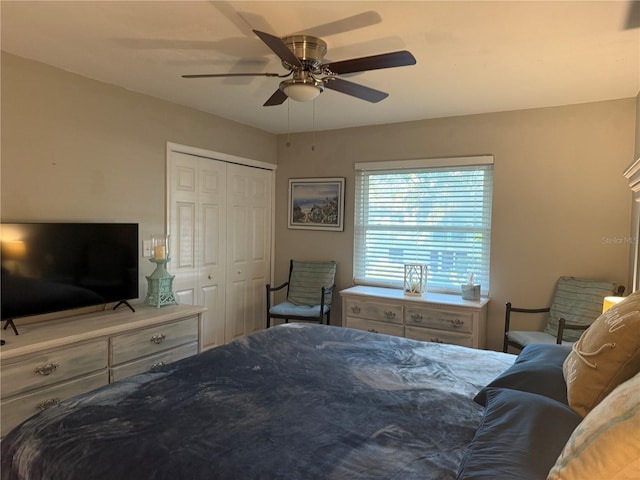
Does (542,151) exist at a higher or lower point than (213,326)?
higher

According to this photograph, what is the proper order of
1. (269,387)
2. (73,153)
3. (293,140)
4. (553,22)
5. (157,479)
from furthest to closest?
(293,140) → (73,153) → (553,22) → (269,387) → (157,479)

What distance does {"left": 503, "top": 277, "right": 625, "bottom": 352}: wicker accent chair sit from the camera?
124 inches

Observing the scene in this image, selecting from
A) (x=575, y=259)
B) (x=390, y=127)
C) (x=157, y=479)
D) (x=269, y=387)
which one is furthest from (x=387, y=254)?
(x=157, y=479)

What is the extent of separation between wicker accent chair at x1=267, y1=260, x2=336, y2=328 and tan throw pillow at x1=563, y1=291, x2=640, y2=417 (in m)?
2.88

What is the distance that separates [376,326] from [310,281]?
0.94m

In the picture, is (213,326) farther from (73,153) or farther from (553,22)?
(553,22)

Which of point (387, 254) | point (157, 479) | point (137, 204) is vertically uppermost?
point (137, 204)

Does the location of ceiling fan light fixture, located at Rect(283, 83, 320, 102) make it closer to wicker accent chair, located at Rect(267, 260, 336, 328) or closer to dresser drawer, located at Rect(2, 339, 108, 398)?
dresser drawer, located at Rect(2, 339, 108, 398)

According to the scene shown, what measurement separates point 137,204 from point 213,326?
149 cm

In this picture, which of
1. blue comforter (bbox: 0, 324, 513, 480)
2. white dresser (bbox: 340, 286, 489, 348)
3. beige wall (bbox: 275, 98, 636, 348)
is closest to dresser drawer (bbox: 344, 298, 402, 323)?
white dresser (bbox: 340, 286, 489, 348)

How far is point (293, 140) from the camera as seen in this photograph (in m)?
4.77

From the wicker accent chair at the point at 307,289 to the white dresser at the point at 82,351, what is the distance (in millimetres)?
1186

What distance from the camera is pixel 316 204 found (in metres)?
4.62

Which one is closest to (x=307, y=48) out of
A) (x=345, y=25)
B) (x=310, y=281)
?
(x=345, y=25)
